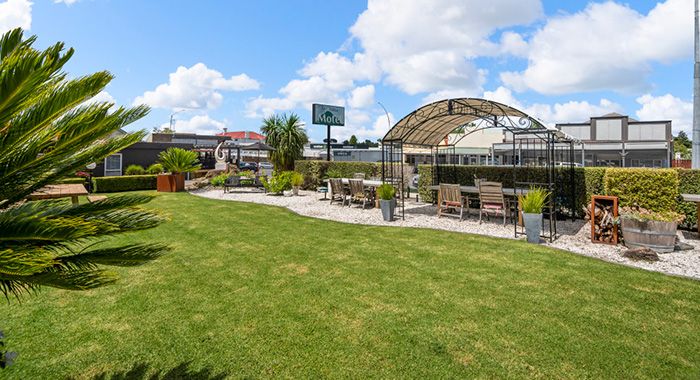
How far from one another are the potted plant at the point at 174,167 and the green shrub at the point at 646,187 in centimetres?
1718

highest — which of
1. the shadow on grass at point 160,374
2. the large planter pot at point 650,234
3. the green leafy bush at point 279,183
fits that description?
the green leafy bush at point 279,183

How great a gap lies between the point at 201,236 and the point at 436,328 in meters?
6.11

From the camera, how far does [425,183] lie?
47.1 feet

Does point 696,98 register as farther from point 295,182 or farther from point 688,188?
point 295,182

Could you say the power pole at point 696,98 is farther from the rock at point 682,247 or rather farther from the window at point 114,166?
the window at point 114,166

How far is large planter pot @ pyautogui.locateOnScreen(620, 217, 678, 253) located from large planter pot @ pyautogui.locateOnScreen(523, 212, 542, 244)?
1499mm

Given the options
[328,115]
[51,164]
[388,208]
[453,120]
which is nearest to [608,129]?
[328,115]

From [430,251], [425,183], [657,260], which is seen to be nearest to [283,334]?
[430,251]

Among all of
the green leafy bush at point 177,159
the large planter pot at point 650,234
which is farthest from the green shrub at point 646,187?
the green leafy bush at point 177,159

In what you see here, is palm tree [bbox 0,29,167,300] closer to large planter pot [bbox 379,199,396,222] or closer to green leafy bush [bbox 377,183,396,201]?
large planter pot [bbox 379,199,396,222]

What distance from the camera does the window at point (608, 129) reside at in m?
37.0

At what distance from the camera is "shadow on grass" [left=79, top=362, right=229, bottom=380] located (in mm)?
2947

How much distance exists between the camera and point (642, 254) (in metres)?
6.32

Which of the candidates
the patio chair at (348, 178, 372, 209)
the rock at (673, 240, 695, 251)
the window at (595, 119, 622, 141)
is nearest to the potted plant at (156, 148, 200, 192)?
the patio chair at (348, 178, 372, 209)
